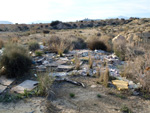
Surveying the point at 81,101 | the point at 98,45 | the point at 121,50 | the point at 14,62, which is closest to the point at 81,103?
the point at 81,101

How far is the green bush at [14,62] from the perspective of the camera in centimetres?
541

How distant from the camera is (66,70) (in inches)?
A: 245

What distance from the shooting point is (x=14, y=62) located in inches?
214

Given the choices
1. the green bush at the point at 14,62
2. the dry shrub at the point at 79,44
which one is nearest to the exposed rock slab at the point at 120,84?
the green bush at the point at 14,62

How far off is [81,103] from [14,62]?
2878 millimetres

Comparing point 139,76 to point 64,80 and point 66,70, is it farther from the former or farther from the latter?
point 66,70

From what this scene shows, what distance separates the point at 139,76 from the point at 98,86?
4.07 ft

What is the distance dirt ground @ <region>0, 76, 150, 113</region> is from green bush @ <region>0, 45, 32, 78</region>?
5.39 feet

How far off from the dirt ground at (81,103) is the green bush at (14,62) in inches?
64.7

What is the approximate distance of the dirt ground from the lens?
3.63 meters

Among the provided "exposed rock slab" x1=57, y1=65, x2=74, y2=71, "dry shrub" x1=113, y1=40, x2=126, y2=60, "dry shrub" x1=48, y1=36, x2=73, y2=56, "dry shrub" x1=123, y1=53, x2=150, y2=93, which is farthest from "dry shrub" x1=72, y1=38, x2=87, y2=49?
"dry shrub" x1=123, y1=53, x2=150, y2=93

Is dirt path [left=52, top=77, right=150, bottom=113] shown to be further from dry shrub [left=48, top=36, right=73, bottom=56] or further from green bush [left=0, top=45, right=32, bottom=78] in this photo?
dry shrub [left=48, top=36, right=73, bottom=56]

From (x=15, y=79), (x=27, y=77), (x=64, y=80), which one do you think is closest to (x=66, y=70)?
(x=64, y=80)

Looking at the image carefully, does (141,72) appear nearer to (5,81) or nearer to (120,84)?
(120,84)
